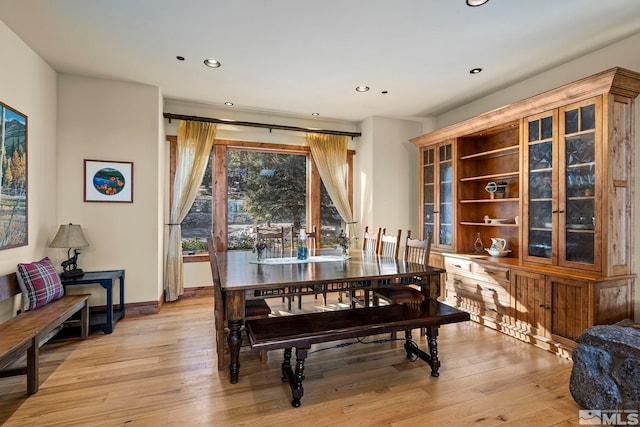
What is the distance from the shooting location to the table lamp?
332cm

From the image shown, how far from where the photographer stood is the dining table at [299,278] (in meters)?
2.24

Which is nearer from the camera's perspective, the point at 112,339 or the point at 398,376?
the point at 398,376

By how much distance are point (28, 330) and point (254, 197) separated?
3.16 meters

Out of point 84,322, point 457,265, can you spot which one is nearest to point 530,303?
point 457,265

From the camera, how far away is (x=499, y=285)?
3430 mm

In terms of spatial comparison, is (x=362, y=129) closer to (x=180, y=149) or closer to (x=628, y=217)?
(x=180, y=149)

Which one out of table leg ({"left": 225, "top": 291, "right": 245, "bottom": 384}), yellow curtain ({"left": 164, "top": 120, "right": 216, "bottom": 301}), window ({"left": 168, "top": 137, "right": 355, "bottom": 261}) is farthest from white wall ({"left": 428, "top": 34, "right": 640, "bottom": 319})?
yellow curtain ({"left": 164, "top": 120, "right": 216, "bottom": 301})

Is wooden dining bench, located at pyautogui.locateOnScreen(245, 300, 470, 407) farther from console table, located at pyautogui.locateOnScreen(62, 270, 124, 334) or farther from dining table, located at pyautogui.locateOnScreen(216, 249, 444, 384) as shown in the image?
console table, located at pyautogui.locateOnScreen(62, 270, 124, 334)

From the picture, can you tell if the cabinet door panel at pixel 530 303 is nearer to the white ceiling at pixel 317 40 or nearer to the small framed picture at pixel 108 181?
the white ceiling at pixel 317 40

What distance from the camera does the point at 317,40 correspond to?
9.29 feet

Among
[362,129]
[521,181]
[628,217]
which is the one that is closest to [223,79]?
[362,129]

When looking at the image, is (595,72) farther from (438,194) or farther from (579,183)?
(438,194)

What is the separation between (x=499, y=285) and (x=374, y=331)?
1.95m

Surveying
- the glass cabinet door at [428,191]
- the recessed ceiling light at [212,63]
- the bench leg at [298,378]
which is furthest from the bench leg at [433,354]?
the recessed ceiling light at [212,63]
